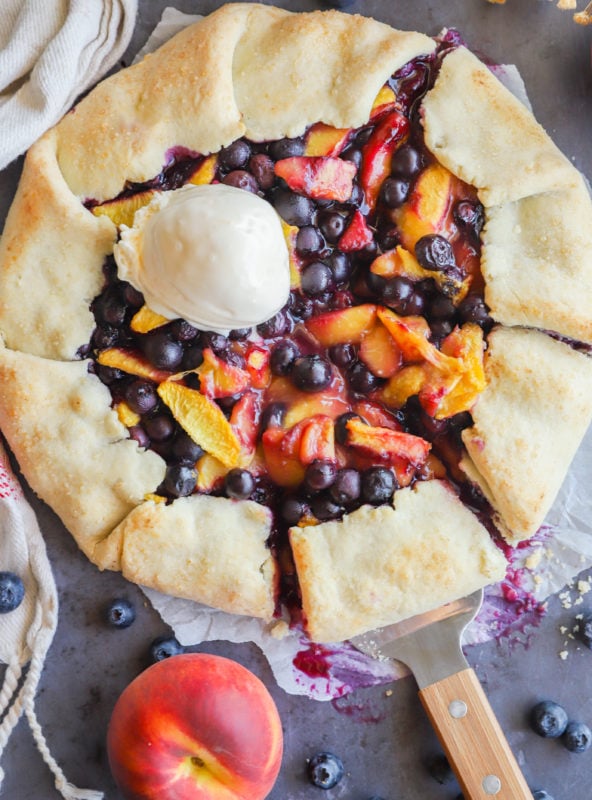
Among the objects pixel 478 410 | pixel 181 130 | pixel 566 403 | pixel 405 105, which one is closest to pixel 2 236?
pixel 181 130

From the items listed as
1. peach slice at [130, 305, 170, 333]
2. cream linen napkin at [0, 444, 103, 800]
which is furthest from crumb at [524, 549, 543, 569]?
cream linen napkin at [0, 444, 103, 800]

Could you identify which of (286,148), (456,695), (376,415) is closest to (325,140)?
(286,148)

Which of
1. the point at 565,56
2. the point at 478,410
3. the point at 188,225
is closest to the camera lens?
the point at 188,225

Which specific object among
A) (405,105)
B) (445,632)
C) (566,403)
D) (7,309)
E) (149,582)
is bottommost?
(445,632)

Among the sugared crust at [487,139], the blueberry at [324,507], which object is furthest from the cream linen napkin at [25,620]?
the sugared crust at [487,139]

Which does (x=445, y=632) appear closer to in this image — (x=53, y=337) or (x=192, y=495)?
(x=192, y=495)

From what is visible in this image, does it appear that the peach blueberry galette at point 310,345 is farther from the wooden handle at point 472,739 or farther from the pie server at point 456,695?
the wooden handle at point 472,739
